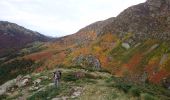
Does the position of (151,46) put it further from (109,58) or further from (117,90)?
(117,90)

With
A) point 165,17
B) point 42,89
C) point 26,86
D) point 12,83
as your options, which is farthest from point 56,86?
point 165,17

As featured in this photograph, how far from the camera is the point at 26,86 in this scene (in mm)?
53281

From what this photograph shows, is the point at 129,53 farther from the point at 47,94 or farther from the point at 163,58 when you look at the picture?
the point at 47,94

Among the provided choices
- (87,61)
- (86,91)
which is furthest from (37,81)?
(87,61)

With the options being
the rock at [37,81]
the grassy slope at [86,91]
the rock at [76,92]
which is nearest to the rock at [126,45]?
the grassy slope at [86,91]

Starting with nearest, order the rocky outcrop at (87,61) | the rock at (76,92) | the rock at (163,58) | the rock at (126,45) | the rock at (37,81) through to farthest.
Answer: the rock at (76,92) → the rock at (37,81) → the rock at (163,58) → the rocky outcrop at (87,61) → the rock at (126,45)

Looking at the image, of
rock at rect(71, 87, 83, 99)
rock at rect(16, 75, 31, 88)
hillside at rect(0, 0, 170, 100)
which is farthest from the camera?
hillside at rect(0, 0, 170, 100)

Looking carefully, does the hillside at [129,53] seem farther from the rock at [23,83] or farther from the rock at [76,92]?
the rock at [76,92]

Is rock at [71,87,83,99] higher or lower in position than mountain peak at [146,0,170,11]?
lower

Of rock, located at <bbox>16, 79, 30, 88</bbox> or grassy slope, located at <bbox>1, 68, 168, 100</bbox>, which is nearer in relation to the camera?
grassy slope, located at <bbox>1, 68, 168, 100</bbox>

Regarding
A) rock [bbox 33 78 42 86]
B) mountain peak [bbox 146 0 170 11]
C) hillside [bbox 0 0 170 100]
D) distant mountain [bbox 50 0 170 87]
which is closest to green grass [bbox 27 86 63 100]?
rock [bbox 33 78 42 86]

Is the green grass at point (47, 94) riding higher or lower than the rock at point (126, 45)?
lower

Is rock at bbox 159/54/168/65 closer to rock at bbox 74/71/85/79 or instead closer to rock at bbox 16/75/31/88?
rock at bbox 74/71/85/79

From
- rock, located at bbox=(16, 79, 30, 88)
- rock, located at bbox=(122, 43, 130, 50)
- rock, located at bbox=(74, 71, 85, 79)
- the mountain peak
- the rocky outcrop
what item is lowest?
the rocky outcrop
